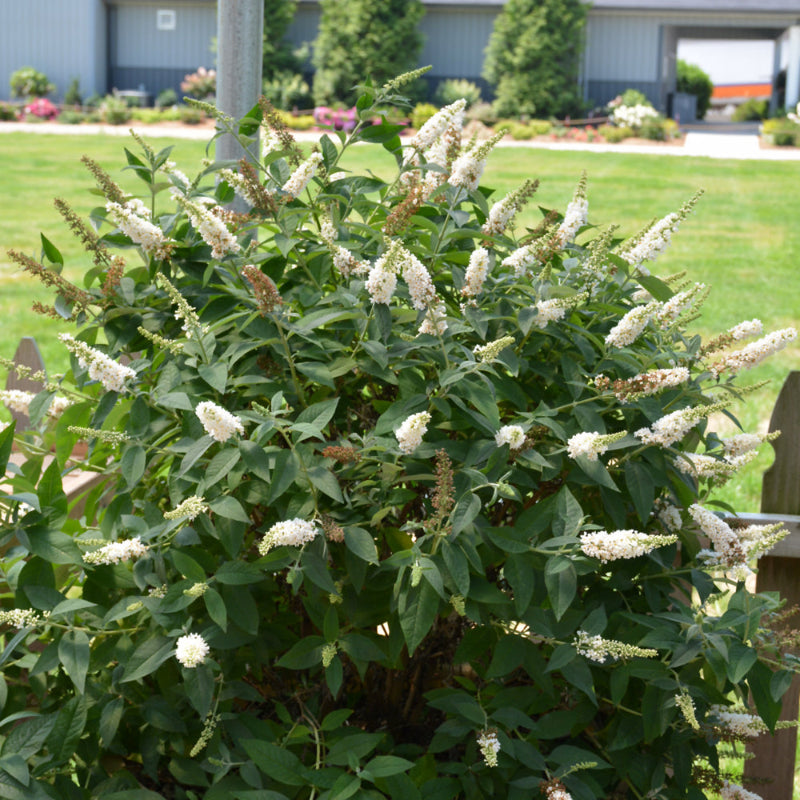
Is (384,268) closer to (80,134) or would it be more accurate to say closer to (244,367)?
(244,367)

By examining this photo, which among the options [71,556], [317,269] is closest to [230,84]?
[317,269]

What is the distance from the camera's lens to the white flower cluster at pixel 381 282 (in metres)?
1.43

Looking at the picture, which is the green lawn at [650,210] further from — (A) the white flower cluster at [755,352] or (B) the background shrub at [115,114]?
(B) the background shrub at [115,114]

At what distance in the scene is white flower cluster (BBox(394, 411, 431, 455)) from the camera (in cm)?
133

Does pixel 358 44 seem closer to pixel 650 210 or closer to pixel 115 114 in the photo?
pixel 115 114

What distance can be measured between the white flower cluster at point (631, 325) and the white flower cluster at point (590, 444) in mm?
197

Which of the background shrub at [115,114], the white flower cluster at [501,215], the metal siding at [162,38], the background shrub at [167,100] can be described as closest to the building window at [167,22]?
the metal siding at [162,38]

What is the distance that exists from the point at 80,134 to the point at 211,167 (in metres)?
16.5

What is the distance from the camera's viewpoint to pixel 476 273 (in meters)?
1.54

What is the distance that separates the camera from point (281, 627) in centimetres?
162

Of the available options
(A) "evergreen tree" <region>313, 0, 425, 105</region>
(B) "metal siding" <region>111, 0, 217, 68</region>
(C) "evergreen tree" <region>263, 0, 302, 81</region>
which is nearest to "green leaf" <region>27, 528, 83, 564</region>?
(A) "evergreen tree" <region>313, 0, 425, 105</region>

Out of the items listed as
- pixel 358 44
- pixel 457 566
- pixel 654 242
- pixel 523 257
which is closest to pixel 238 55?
pixel 523 257

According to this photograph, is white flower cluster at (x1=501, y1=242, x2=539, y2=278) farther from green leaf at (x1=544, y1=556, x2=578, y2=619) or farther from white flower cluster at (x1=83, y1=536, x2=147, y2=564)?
white flower cluster at (x1=83, y1=536, x2=147, y2=564)

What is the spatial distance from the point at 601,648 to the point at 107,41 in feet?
91.5
